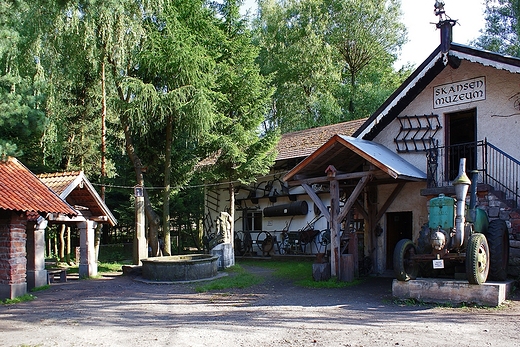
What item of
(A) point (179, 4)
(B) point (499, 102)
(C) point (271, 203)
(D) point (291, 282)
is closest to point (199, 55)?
(A) point (179, 4)

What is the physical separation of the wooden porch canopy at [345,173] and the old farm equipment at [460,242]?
1857mm

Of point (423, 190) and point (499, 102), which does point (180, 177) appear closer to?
point (423, 190)

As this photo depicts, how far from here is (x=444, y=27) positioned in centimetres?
1312

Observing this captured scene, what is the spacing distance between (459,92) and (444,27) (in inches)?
71.2

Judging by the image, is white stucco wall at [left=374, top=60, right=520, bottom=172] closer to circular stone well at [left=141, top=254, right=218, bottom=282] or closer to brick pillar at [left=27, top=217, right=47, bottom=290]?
circular stone well at [left=141, top=254, right=218, bottom=282]

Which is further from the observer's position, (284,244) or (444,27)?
(284,244)

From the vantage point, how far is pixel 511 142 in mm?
12539

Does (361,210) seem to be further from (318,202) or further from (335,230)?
(318,202)

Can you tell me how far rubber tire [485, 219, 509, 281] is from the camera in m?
10.4

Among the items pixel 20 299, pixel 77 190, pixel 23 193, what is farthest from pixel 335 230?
pixel 77 190

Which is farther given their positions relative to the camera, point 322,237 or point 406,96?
point 322,237

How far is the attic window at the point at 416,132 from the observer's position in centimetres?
1404

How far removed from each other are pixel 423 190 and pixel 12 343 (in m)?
9.91

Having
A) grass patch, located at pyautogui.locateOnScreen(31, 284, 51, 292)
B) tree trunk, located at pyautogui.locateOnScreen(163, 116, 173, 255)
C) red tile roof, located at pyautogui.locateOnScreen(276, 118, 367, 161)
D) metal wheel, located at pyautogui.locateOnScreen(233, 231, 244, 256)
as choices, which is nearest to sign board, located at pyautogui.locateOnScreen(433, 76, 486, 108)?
red tile roof, located at pyautogui.locateOnScreen(276, 118, 367, 161)
